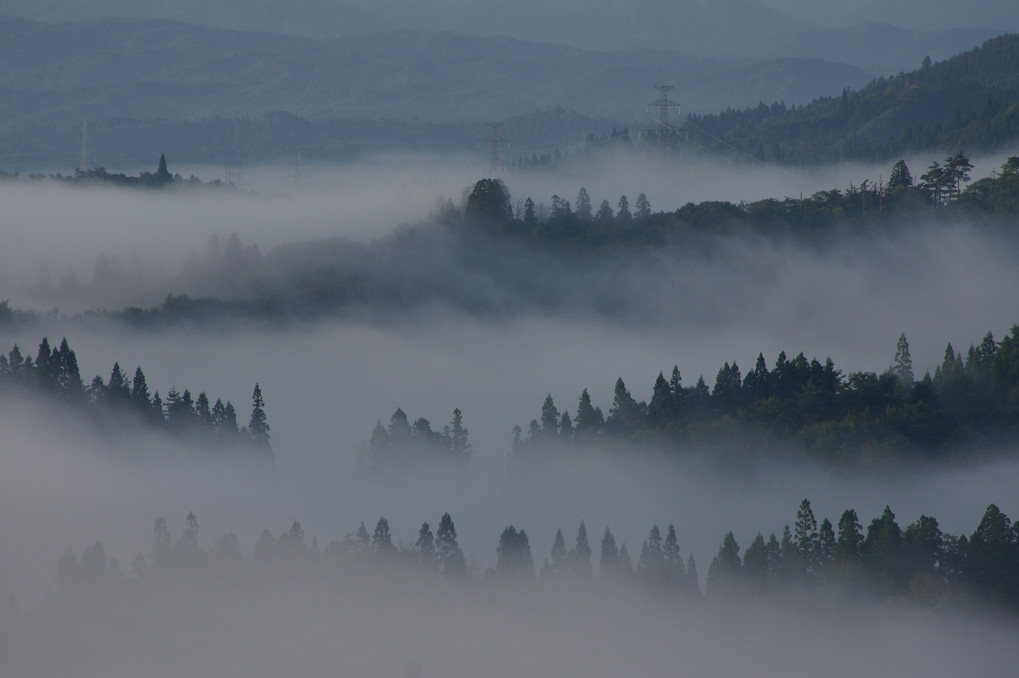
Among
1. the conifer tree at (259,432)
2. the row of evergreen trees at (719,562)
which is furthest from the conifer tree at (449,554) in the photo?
the conifer tree at (259,432)

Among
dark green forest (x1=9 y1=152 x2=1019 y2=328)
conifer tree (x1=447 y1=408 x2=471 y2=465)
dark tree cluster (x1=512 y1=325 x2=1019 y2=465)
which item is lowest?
conifer tree (x1=447 y1=408 x2=471 y2=465)

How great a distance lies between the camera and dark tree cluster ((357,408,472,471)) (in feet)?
395

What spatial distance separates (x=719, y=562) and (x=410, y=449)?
37.9 metres

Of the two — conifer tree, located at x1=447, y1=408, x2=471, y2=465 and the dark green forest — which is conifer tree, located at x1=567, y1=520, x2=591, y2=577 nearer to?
conifer tree, located at x1=447, y1=408, x2=471, y2=465

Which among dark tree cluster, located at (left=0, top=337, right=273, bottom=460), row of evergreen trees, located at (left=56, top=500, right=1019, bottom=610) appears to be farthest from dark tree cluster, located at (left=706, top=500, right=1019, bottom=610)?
dark tree cluster, located at (left=0, top=337, right=273, bottom=460)

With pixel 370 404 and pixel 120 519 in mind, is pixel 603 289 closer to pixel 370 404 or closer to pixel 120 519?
pixel 370 404

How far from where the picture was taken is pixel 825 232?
187000 millimetres

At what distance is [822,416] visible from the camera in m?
115

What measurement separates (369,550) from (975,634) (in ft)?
114

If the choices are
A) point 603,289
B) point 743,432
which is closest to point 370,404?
point 603,289

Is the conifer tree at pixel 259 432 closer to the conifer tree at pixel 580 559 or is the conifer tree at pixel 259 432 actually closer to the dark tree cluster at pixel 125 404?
the dark tree cluster at pixel 125 404

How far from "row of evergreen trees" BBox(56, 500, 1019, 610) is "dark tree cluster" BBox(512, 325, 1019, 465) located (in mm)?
17310

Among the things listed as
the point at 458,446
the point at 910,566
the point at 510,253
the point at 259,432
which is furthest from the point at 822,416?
the point at 510,253

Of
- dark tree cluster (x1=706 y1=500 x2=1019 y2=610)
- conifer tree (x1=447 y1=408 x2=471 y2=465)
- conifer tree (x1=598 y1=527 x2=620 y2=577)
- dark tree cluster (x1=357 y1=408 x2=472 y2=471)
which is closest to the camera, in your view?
dark tree cluster (x1=706 y1=500 x2=1019 y2=610)
